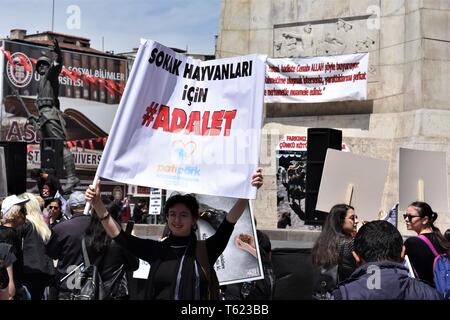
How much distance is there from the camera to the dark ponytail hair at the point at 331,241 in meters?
6.89

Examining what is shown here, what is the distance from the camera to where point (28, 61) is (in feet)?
157

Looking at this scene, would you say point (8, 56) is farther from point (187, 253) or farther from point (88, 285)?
point (187, 253)

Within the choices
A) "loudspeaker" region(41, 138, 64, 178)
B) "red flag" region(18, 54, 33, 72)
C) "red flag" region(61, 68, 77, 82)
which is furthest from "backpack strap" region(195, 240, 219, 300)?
"red flag" region(61, 68, 77, 82)

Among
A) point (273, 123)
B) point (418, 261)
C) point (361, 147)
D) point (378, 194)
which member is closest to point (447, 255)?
point (418, 261)

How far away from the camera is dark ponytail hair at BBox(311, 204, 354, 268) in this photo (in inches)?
271

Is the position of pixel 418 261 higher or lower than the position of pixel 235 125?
lower

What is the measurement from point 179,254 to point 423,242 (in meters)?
2.41

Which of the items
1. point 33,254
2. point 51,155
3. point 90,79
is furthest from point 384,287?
point 90,79

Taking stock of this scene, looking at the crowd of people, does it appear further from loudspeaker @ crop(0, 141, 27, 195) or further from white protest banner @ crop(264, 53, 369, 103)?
white protest banner @ crop(264, 53, 369, 103)

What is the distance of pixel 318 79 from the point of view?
17.4 m

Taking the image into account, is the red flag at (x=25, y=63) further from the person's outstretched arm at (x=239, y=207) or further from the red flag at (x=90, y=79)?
the person's outstretched arm at (x=239, y=207)
